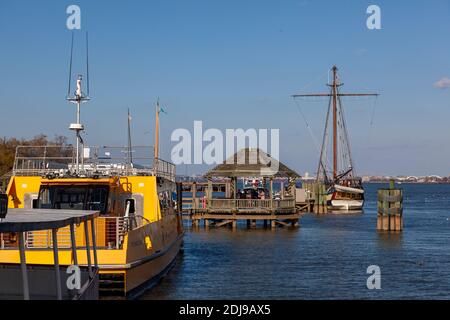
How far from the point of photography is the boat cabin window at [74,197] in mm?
23203

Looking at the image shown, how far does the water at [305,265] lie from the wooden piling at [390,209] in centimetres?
101

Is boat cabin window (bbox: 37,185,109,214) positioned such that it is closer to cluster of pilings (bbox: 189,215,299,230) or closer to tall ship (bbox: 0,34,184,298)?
tall ship (bbox: 0,34,184,298)

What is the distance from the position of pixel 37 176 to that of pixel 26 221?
15.2m

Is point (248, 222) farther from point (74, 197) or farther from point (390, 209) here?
point (74, 197)

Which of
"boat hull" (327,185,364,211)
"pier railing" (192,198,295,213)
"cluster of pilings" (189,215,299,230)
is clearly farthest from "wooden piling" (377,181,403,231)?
"boat hull" (327,185,364,211)

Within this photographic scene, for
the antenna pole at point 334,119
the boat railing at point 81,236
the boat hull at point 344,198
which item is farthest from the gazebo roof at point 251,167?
the boat railing at point 81,236

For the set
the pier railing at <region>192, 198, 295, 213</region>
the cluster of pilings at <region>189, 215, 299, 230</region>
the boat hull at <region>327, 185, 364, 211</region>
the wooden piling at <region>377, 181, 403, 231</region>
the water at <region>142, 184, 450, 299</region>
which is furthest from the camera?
the boat hull at <region>327, 185, 364, 211</region>

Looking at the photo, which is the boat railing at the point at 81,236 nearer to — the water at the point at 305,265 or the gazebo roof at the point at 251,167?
the water at the point at 305,265

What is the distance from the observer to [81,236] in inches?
814

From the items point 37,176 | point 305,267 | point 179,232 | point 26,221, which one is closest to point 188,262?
point 179,232

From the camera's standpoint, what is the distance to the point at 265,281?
27.7m

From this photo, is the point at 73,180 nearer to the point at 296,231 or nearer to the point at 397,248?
the point at 397,248

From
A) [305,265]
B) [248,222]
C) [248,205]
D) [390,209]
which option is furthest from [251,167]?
[305,265]

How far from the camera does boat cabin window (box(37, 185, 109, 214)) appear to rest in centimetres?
2320
